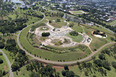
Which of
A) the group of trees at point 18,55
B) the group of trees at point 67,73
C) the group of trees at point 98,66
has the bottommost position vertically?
the group of trees at point 98,66

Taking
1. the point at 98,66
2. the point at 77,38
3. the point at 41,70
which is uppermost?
the point at 77,38

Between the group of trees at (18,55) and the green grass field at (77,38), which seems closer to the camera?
the group of trees at (18,55)

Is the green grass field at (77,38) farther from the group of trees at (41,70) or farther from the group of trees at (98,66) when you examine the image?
the group of trees at (41,70)

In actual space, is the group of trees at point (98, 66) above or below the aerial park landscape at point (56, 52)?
below

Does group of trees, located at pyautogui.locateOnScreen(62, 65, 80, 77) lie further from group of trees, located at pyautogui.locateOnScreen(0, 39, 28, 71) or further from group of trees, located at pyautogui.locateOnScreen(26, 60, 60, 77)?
group of trees, located at pyautogui.locateOnScreen(0, 39, 28, 71)

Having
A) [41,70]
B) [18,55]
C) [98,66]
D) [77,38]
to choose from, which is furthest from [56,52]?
[98,66]

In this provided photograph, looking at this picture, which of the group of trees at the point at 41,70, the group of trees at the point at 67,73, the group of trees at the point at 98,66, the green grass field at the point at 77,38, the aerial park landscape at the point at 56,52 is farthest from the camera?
the green grass field at the point at 77,38

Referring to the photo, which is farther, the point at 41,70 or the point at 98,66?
the point at 98,66

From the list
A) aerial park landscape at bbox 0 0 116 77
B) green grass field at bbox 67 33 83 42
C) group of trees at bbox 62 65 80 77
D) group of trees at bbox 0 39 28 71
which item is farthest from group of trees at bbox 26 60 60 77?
green grass field at bbox 67 33 83 42

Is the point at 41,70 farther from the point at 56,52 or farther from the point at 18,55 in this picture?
the point at 18,55

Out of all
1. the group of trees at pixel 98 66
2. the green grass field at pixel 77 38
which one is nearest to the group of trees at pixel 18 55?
the group of trees at pixel 98 66

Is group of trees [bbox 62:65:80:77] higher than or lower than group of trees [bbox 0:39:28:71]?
lower

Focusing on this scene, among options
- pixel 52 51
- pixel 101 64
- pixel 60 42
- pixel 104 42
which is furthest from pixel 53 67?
pixel 104 42
